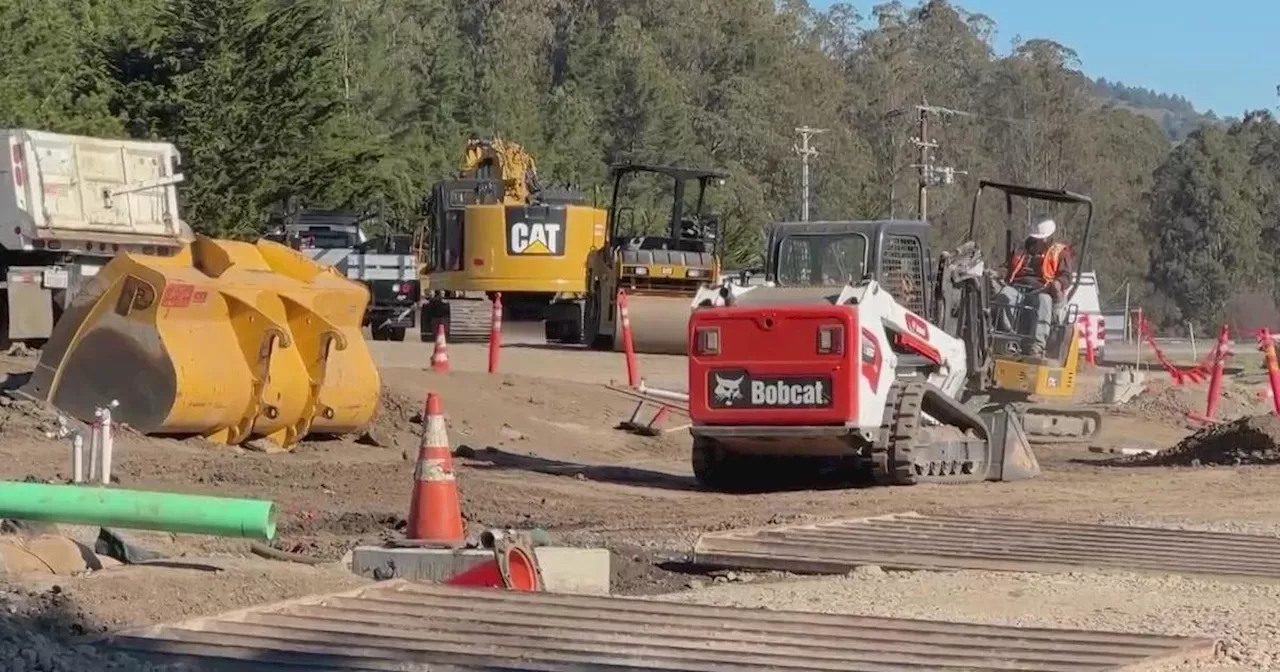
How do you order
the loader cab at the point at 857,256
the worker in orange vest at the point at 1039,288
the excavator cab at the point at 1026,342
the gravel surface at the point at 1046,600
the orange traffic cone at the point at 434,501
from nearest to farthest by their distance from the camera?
the gravel surface at the point at 1046,600, the orange traffic cone at the point at 434,501, the loader cab at the point at 857,256, the excavator cab at the point at 1026,342, the worker in orange vest at the point at 1039,288

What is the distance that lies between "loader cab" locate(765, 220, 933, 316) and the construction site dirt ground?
1.61 metres

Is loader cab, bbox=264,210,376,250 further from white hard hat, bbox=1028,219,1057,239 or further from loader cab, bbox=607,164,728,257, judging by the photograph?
white hard hat, bbox=1028,219,1057,239

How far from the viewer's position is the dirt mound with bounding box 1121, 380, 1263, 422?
80.9 feet

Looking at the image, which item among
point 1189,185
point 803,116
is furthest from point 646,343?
point 1189,185

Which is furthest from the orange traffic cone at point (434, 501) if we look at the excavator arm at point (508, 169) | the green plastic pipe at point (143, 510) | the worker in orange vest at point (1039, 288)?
the excavator arm at point (508, 169)

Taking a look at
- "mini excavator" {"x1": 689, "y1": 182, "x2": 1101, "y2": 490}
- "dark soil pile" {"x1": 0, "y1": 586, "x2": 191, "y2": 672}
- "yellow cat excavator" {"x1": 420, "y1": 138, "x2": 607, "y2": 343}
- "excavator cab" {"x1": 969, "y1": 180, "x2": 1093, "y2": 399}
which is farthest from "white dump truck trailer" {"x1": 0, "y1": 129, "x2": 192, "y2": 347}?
"dark soil pile" {"x1": 0, "y1": 586, "x2": 191, "y2": 672}

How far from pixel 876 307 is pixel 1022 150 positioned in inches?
3121

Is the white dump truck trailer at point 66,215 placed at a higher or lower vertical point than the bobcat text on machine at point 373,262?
higher

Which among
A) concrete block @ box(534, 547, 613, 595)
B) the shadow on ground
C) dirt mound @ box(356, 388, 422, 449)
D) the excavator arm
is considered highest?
the excavator arm

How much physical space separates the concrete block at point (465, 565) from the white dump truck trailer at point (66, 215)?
1193 cm

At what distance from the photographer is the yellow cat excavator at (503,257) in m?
33.0

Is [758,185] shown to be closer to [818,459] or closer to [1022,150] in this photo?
[1022,150]

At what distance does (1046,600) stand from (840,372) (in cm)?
536

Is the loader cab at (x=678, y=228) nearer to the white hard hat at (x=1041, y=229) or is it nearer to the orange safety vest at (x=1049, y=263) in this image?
the orange safety vest at (x=1049, y=263)
